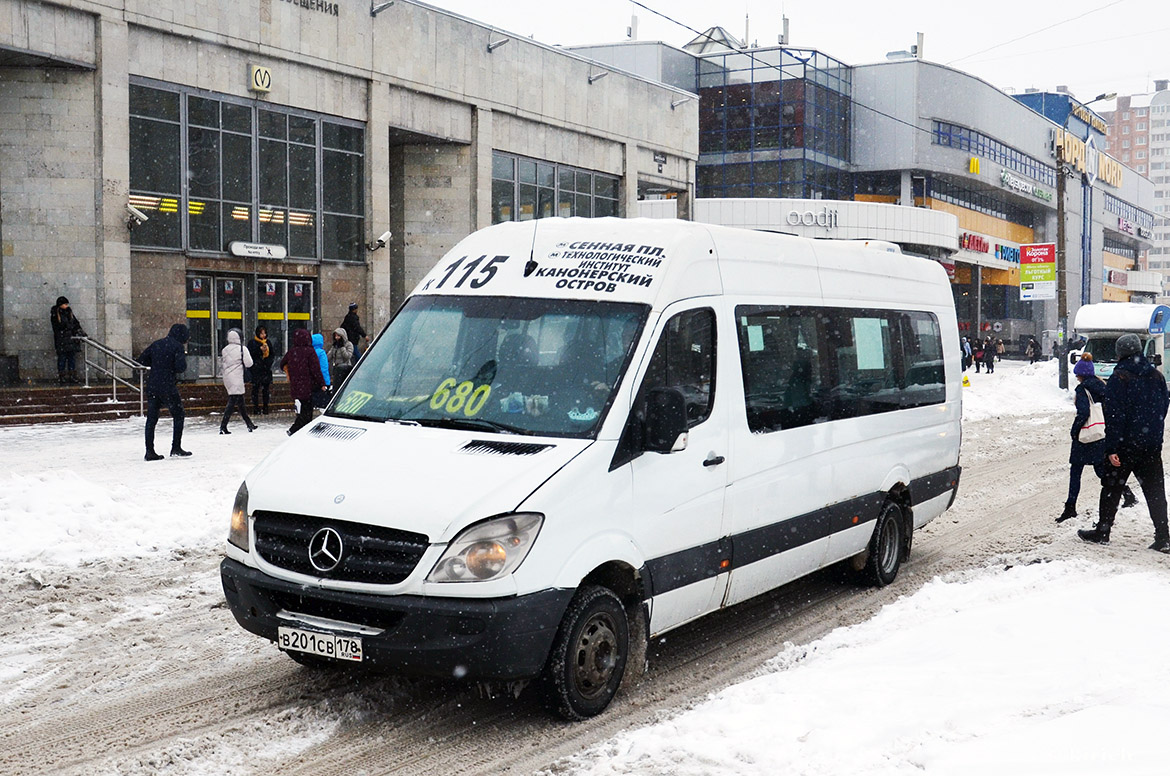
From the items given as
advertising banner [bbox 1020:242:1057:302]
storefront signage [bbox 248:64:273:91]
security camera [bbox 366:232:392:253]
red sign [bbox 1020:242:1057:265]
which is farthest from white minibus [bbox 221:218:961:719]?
red sign [bbox 1020:242:1057:265]

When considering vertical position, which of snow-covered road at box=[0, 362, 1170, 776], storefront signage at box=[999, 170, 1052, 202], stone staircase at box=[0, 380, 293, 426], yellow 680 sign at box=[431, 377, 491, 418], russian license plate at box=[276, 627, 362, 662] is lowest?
snow-covered road at box=[0, 362, 1170, 776]

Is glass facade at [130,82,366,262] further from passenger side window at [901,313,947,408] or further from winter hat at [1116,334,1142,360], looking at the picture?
winter hat at [1116,334,1142,360]

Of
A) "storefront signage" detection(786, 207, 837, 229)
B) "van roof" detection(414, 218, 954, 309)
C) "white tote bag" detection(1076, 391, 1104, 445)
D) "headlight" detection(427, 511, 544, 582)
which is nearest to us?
"headlight" detection(427, 511, 544, 582)

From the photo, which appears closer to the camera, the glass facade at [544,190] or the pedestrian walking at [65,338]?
the pedestrian walking at [65,338]

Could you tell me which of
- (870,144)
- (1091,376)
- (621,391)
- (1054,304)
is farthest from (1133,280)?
(621,391)

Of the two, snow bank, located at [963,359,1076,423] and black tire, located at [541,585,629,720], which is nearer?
black tire, located at [541,585,629,720]

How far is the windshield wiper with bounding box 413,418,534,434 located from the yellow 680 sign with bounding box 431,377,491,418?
0.05m

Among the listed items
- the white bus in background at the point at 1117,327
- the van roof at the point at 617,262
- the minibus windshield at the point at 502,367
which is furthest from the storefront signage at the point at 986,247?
the minibus windshield at the point at 502,367

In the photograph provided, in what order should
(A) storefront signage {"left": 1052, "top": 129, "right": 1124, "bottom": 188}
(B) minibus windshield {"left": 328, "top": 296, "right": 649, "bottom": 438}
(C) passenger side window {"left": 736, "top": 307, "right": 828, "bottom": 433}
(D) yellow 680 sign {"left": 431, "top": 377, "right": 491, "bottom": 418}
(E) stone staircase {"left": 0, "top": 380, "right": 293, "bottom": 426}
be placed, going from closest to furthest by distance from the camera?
(B) minibus windshield {"left": 328, "top": 296, "right": 649, "bottom": 438} < (D) yellow 680 sign {"left": 431, "top": 377, "right": 491, "bottom": 418} < (C) passenger side window {"left": 736, "top": 307, "right": 828, "bottom": 433} < (E) stone staircase {"left": 0, "top": 380, "right": 293, "bottom": 426} < (A) storefront signage {"left": 1052, "top": 129, "right": 1124, "bottom": 188}

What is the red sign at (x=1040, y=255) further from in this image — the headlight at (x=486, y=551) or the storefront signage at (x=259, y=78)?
the headlight at (x=486, y=551)

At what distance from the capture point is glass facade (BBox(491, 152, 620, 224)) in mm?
32594

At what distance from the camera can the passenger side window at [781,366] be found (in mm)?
6555

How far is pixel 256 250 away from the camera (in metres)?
26.1

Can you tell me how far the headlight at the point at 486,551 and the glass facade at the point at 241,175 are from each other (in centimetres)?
2118
